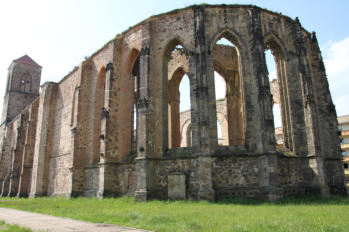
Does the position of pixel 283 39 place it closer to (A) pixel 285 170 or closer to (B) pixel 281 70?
(B) pixel 281 70

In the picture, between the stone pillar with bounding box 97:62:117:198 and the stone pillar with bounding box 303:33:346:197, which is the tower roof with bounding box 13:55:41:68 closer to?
the stone pillar with bounding box 97:62:117:198

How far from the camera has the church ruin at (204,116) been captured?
1222 cm

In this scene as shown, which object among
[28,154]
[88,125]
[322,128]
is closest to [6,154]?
[28,154]

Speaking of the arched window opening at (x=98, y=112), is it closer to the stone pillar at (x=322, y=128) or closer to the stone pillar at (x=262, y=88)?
the stone pillar at (x=262, y=88)

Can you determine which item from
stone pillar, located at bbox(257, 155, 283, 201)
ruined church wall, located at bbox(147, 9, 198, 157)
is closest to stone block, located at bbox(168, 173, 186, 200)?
ruined church wall, located at bbox(147, 9, 198, 157)

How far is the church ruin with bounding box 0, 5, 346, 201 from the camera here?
1222 centimetres

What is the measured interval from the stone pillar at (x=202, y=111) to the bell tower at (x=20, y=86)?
28924mm

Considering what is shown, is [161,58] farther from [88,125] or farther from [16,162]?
[16,162]

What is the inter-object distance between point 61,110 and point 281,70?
15482mm

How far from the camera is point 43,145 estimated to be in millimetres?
21766

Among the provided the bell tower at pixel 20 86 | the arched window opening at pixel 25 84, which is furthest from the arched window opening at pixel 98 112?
the arched window opening at pixel 25 84

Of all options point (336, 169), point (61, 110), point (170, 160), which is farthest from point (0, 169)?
point (336, 169)

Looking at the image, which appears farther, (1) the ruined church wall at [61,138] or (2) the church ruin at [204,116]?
(1) the ruined church wall at [61,138]

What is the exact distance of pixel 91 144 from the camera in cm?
1759
